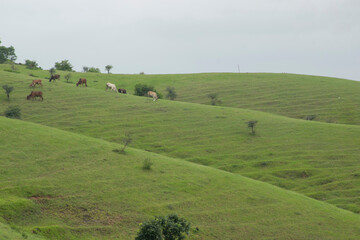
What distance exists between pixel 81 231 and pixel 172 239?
4425 mm

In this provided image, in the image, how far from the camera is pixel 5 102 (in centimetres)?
4481

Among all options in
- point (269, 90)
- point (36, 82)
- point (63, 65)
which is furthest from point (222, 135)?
point (63, 65)

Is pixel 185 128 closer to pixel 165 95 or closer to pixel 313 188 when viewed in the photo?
pixel 313 188

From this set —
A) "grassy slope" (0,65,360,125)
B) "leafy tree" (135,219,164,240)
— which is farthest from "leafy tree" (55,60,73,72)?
"leafy tree" (135,219,164,240)

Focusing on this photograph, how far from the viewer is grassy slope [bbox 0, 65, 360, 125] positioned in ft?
192

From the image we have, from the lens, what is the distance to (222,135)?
41250 millimetres

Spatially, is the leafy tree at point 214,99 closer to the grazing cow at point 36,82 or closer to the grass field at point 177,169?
the grass field at point 177,169

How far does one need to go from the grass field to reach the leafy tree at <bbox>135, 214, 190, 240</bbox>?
2.89 m

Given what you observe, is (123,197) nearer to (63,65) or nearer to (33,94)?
(33,94)

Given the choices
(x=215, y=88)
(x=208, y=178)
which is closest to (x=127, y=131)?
(x=208, y=178)

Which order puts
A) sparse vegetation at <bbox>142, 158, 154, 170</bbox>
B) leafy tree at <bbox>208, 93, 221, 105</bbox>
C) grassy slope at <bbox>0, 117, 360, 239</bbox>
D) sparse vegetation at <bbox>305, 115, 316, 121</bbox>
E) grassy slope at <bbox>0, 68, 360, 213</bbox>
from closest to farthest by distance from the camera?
grassy slope at <bbox>0, 117, 360, 239</bbox>, sparse vegetation at <bbox>142, 158, 154, 170</bbox>, grassy slope at <bbox>0, 68, 360, 213</bbox>, sparse vegetation at <bbox>305, 115, 316, 121</bbox>, leafy tree at <bbox>208, 93, 221, 105</bbox>

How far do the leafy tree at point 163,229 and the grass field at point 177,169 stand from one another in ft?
9.48

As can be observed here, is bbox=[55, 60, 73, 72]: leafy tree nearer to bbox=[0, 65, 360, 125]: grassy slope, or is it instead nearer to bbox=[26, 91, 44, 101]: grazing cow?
bbox=[0, 65, 360, 125]: grassy slope

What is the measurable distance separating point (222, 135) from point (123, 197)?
1989 centimetres
